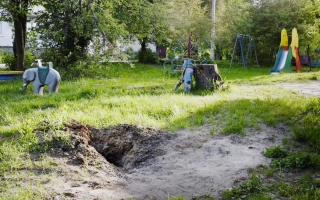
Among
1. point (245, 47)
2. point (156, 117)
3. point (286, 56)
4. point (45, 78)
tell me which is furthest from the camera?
point (245, 47)

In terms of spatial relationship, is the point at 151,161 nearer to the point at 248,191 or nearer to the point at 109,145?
the point at 109,145

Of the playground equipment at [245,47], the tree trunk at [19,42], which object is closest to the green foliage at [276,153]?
the tree trunk at [19,42]

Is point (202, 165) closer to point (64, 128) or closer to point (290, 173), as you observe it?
point (290, 173)

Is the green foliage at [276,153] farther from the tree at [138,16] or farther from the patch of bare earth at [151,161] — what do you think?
the tree at [138,16]

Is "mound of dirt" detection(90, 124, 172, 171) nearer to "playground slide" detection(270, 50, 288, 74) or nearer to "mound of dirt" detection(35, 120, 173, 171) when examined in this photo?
"mound of dirt" detection(35, 120, 173, 171)

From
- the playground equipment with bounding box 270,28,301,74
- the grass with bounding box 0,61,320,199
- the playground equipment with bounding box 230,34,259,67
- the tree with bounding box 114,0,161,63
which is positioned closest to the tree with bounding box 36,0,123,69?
the tree with bounding box 114,0,161,63

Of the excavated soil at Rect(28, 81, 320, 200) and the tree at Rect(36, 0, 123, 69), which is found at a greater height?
the tree at Rect(36, 0, 123, 69)

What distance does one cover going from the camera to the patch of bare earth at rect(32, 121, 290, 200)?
3.20 metres

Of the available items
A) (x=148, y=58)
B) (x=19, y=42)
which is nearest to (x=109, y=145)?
(x=19, y=42)

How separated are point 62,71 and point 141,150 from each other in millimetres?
7580

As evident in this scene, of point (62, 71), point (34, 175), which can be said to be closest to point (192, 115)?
point (34, 175)

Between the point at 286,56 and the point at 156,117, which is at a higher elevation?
the point at 286,56

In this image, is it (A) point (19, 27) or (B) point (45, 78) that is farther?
(A) point (19, 27)

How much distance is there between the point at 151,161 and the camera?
4.07m
